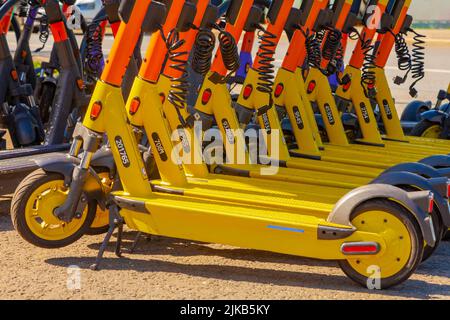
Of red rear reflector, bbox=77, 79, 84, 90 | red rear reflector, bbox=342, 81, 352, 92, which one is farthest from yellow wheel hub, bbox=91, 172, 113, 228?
red rear reflector, bbox=342, 81, 352, 92

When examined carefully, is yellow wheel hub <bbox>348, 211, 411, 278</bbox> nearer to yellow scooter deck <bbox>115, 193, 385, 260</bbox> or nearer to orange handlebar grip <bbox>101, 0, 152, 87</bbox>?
yellow scooter deck <bbox>115, 193, 385, 260</bbox>

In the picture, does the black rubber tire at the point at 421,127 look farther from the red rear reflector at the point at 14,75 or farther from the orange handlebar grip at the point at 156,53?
the orange handlebar grip at the point at 156,53

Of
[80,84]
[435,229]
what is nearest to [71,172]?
[435,229]

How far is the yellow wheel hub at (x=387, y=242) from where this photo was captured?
475 centimetres

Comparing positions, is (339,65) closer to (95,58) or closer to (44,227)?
(95,58)

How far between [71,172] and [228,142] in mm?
1501

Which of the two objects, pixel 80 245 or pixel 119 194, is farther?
pixel 80 245

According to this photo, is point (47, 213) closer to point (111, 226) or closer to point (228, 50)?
point (111, 226)

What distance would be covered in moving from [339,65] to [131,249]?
349 centimetres

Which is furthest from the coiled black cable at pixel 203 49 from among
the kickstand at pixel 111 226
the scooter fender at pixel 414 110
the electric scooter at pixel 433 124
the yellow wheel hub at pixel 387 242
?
the scooter fender at pixel 414 110

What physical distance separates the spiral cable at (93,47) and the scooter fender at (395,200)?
8.98ft

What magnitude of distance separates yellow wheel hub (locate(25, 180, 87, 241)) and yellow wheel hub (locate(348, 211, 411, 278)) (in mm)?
1577

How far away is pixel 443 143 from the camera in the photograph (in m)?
7.82

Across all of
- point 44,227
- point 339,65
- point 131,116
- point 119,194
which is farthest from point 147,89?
point 339,65
